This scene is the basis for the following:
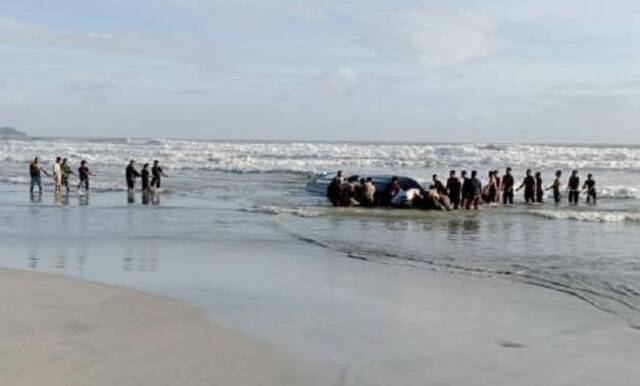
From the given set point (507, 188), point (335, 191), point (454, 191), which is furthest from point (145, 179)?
point (507, 188)

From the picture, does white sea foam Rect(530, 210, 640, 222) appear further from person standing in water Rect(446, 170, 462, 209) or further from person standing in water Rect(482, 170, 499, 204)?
person standing in water Rect(482, 170, 499, 204)

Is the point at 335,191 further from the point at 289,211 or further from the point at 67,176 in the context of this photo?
the point at 67,176

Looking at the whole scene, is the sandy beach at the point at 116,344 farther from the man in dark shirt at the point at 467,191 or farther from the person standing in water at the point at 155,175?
the person standing in water at the point at 155,175

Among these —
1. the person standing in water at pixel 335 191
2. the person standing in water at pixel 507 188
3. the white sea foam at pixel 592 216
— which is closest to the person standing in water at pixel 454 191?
the white sea foam at pixel 592 216

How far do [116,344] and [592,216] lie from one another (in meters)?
21.0

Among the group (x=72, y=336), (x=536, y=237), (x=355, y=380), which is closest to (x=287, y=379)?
(x=355, y=380)

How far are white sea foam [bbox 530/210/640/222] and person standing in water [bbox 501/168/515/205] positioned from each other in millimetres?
4305

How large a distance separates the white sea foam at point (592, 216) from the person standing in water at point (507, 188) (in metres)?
4.31

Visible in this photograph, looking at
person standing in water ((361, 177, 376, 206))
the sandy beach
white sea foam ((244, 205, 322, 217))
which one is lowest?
white sea foam ((244, 205, 322, 217))

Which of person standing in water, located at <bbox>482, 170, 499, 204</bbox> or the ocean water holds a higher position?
person standing in water, located at <bbox>482, 170, 499, 204</bbox>

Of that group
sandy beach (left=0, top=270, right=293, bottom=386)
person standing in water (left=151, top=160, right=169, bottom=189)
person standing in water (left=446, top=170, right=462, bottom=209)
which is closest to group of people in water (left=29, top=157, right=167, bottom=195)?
person standing in water (left=151, top=160, right=169, bottom=189)

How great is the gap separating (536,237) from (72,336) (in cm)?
1450

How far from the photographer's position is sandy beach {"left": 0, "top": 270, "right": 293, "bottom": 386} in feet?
24.8

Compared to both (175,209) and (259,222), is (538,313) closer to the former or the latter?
(259,222)
